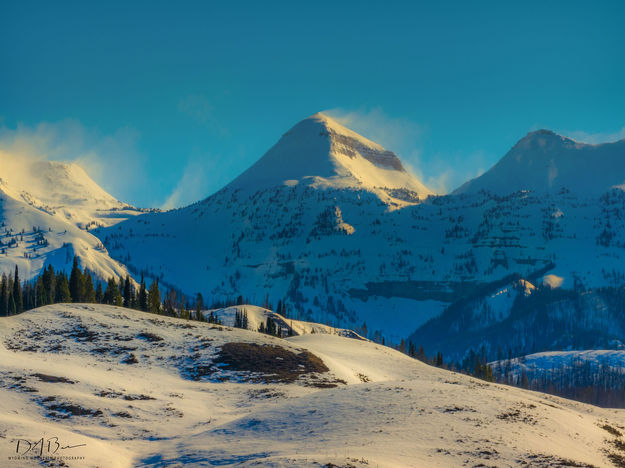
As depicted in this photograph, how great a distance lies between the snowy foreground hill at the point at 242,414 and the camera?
161 feet

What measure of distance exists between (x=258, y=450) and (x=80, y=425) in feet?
61.6

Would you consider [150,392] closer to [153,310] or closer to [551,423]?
[551,423]

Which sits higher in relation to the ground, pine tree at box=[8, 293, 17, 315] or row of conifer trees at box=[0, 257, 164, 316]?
row of conifer trees at box=[0, 257, 164, 316]

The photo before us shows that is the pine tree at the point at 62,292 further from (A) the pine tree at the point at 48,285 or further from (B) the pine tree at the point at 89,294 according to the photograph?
(B) the pine tree at the point at 89,294

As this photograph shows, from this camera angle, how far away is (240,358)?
100 meters

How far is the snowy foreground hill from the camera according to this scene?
49.2 metres

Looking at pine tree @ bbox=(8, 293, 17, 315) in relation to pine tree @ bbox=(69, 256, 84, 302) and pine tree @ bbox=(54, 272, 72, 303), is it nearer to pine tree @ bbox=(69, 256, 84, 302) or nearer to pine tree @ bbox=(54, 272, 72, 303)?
pine tree @ bbox=(54, 272, 72, 303)

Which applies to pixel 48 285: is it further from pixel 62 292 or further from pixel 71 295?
pixel 62 292

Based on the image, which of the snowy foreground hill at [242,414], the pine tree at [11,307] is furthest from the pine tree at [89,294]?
the snowy foreground hill at [242,414]

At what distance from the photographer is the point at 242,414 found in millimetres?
69750

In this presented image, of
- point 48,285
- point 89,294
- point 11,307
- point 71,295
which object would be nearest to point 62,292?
point 71,295

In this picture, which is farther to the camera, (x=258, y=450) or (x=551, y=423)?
(x=551, y=423)

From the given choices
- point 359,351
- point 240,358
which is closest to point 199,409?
point 240,358

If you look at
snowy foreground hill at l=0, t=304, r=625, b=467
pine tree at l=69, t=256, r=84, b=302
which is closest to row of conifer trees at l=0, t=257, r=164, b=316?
pine tree at l=69, t=256, r=84, b=302
